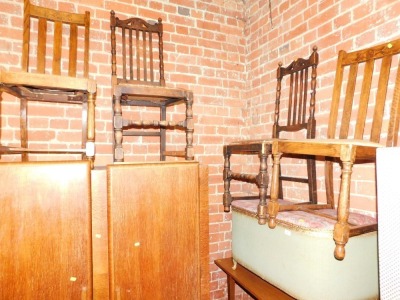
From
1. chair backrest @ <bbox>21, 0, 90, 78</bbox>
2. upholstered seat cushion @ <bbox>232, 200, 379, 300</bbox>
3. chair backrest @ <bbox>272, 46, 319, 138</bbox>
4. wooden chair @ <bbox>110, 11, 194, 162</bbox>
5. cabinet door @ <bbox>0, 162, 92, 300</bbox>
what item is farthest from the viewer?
wooden chair @ <bbox>110, 11, 194, 162</bbox>

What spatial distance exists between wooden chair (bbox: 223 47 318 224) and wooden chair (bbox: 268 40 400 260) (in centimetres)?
10

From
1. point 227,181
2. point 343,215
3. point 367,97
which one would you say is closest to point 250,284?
point 227,181

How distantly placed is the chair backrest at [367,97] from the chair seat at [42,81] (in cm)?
137

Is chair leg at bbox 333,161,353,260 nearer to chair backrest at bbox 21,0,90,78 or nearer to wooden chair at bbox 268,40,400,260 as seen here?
wooden chair at bbox 268,40,400,260

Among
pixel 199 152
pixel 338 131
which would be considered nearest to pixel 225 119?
pixel 199 152

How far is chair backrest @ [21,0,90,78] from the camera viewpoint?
1.72 meters

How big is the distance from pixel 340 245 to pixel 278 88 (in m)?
1.28

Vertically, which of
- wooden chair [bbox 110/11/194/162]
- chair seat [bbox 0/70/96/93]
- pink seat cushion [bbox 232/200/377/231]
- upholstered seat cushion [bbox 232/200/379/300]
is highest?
wooden chair [bbox 110/11/194/162]

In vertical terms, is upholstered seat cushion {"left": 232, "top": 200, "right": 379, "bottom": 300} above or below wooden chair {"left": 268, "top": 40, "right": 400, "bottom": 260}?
below

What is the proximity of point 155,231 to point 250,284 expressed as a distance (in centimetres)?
76

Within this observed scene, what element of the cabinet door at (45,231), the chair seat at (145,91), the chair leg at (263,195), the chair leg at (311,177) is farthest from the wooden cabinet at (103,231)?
the chair leg at (311,177)

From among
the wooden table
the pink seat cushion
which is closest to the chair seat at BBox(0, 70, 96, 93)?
the pink seat cushion

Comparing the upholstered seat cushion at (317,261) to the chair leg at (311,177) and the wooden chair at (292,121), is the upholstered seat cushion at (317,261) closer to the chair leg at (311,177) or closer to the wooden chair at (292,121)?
the wooden chair at (292,121)

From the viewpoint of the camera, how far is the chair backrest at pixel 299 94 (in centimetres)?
182
